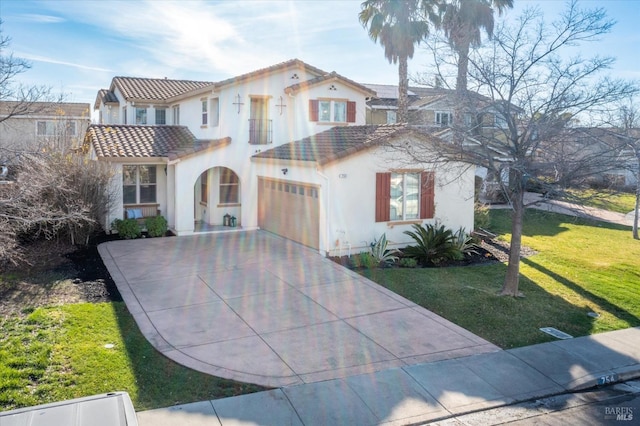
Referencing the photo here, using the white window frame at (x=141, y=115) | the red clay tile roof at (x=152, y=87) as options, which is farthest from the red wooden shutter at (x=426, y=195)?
the white window frame at (x=141, y=115)

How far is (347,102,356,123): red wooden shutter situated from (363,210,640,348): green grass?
848 cm

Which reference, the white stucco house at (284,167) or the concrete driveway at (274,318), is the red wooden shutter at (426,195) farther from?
the concrete driveway at (274,318)

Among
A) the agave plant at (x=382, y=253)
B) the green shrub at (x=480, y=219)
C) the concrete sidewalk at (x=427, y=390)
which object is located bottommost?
the concrete sidewalk at (x=427, y=390)

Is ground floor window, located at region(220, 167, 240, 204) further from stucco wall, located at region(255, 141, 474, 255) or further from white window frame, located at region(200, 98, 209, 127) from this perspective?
stucco wall, located at region(255, 141, 474, 255)

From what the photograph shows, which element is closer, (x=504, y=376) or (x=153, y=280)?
(x=504, y=376)

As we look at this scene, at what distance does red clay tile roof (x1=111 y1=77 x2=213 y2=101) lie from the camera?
1018 inches

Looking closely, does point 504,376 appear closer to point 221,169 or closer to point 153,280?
point 153,280

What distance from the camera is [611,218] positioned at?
27.0 meters

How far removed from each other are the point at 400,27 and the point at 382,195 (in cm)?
1355

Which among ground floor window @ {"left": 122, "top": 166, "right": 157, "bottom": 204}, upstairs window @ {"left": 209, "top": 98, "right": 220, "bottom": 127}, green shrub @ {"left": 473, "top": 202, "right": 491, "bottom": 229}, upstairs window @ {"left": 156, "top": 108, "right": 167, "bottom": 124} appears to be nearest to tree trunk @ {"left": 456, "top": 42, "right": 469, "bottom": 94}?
green shrub @ {"left": 473, "top": 202, "right": 491, "bottom": 229}

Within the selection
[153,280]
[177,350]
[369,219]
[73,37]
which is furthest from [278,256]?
[73,37]

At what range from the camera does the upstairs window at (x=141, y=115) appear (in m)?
26.3

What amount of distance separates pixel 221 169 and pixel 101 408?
17.2m

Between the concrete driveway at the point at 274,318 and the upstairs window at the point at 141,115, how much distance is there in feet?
37.3
